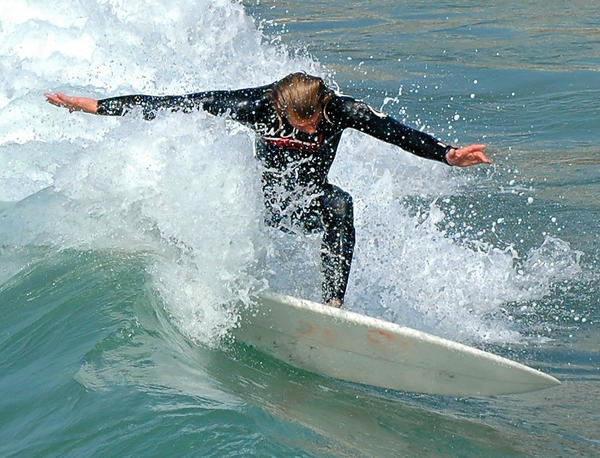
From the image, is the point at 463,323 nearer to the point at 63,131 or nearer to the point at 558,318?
the point at 558,318

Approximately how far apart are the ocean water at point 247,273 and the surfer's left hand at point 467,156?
1.18 metres

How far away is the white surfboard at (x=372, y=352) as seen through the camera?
15.7ft

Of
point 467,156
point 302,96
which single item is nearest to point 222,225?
point 302,96

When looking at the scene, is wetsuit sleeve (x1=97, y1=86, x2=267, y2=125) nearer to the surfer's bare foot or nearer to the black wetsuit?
the black wetsuit

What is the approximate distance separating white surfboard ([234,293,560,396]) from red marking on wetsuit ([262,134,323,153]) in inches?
30.2

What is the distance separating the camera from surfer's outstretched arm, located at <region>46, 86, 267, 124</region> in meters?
5.26

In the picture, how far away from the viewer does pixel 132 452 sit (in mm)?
3881

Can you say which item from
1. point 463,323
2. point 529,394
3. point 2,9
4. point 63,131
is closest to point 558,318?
point 463,323

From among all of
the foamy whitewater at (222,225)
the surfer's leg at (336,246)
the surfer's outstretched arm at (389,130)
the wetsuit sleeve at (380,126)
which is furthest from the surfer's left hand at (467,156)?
the foamy whitewater at (222,225)

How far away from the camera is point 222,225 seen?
5.50 meters

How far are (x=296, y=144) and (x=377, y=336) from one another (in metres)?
1.07

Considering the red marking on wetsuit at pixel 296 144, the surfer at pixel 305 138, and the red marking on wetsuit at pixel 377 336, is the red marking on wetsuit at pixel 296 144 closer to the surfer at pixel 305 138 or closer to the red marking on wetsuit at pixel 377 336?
the surfer at pixel 305 138

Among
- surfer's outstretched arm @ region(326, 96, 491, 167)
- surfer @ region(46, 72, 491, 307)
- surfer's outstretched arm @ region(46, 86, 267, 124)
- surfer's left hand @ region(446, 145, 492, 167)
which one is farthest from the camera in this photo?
surfer's outstretched arm @ region(46, 86, 267, 124)

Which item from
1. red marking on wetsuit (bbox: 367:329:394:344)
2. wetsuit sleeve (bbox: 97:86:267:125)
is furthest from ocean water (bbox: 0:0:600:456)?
red marking on wetsuit (bbox: 367:329:394:344)
